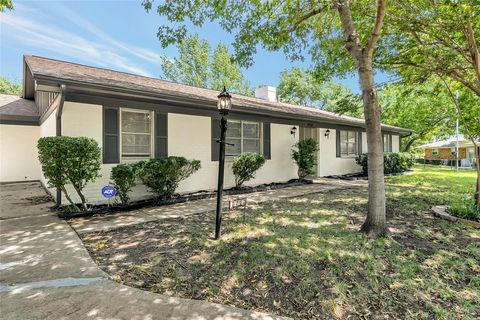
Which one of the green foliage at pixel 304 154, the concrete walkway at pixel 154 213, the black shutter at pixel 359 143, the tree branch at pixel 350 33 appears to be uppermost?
the tree branch at pixel 350 33

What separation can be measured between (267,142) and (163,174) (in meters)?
4.27

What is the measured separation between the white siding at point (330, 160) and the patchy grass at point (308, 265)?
6.57 meters

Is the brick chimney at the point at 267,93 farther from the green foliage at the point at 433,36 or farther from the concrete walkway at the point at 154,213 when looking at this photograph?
the green foliage at the point at 433,36

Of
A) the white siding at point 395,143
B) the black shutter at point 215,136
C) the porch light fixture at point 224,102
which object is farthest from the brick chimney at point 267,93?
the porch light fixture at point 224,102

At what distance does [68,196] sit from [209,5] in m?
5.12

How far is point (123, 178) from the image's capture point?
5832 millimetres

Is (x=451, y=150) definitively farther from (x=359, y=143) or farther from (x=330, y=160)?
(x=330, y=160)

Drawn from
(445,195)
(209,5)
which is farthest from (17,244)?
(445,195)

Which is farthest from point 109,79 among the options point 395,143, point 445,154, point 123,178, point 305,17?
point 445,154

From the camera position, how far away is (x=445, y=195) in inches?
293

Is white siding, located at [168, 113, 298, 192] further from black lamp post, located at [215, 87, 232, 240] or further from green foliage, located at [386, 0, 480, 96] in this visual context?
green foliage, located at [386, 0, 480, 96]

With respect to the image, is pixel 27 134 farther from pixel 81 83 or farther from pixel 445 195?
pixel 445 195

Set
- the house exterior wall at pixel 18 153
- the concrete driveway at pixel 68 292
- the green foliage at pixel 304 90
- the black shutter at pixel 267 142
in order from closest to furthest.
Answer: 1. the concrete driveway at pixel 68 292
2. the black shutter at pixel 267 142
3. the house exterior wall at pixel 18 153
4. the green foliage at pixel 304 90

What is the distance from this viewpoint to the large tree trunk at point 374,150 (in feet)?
13.0
